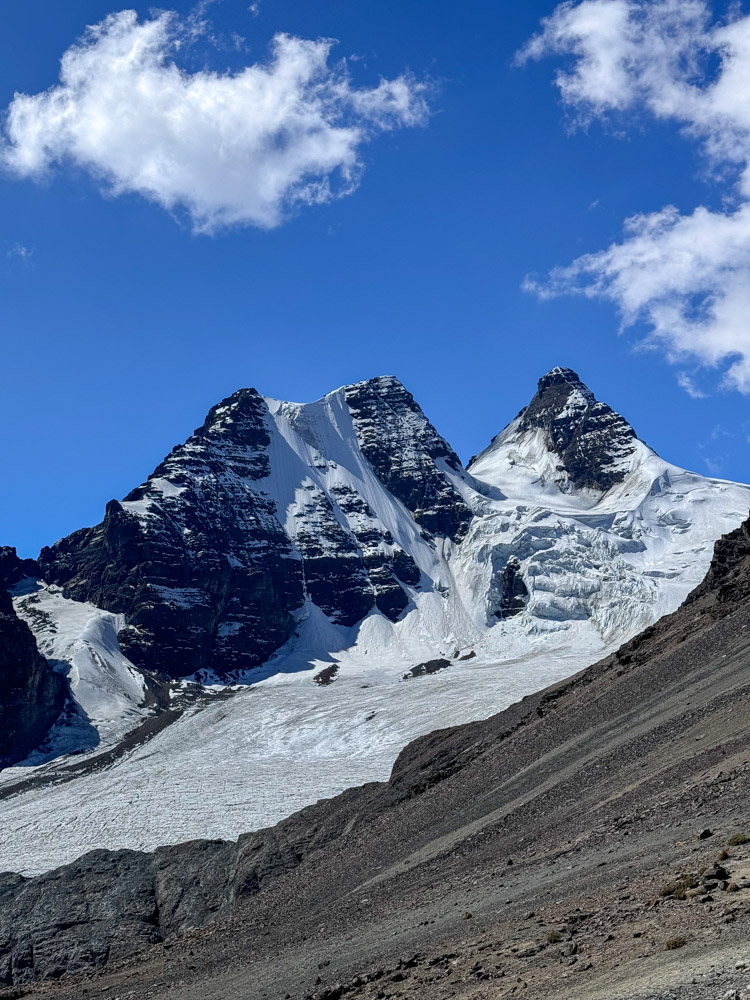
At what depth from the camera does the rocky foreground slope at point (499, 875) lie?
22312 mm

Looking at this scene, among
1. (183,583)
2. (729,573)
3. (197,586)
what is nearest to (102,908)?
(729,573)

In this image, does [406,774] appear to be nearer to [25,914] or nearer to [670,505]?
[25,914]

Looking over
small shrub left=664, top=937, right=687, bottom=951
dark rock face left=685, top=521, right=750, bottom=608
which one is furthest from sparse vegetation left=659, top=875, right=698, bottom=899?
dark rock face left=685, top=521, right=750, bottom=608

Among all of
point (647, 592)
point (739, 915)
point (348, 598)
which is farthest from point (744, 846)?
point (348, 598)

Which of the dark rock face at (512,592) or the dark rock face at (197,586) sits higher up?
the dark rock face at (197,586)

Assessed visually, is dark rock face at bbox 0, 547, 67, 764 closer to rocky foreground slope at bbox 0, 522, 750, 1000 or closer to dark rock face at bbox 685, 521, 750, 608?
rocky foreground slope at bbox 0, 522, 750, 1000

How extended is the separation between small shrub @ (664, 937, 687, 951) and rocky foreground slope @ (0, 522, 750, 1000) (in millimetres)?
41

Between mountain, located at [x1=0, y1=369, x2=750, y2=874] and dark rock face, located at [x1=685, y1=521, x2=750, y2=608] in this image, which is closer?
dark rock face, located at [x1=685, y1=521, x2=750, y2=608]

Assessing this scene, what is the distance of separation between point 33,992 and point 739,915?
114ft

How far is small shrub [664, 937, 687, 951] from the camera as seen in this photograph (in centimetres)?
1934

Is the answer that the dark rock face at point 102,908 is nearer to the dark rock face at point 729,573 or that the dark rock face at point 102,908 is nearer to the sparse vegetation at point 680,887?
the dark rock face at point 729,573

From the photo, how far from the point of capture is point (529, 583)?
17488cm

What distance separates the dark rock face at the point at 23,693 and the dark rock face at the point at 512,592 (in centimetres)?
7218

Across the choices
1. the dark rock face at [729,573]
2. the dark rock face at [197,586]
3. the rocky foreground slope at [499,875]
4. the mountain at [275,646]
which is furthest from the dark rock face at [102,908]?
the dark rock face at [197,586]
